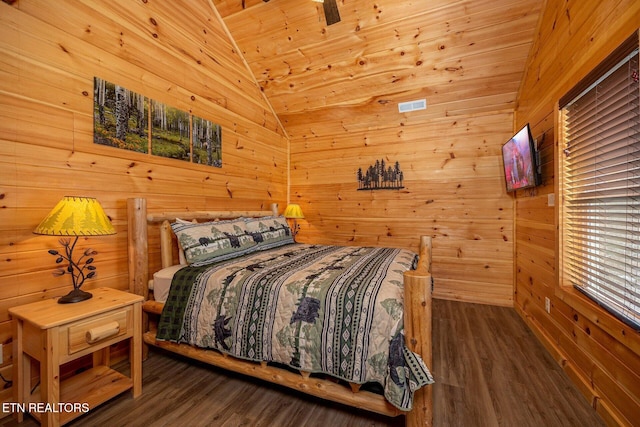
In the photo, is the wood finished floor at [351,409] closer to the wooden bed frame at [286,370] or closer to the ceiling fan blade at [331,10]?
the wooden bed frame at [286,370]

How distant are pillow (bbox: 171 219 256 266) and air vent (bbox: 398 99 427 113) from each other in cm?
255

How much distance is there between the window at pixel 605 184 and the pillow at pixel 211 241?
2.54 meters

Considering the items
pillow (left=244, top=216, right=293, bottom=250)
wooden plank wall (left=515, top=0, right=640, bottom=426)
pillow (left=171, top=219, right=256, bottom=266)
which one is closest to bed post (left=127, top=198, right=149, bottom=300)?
pillow (left=171, top=219, right=256, bottom=266)

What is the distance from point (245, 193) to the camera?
3.46 meters

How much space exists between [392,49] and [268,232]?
2414mm

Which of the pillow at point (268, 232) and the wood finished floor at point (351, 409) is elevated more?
the pillow at point (268, 232)

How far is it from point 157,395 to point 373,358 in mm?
1415

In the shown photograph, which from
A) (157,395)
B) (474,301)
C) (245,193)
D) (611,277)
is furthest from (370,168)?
(157,395)

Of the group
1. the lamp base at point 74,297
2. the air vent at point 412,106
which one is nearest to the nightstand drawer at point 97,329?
the lamp base at point 74,297

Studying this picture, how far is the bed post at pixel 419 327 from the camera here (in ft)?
4.08

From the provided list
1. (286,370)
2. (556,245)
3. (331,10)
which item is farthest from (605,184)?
(331,10)

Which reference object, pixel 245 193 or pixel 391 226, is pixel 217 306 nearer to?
pixel 245 193

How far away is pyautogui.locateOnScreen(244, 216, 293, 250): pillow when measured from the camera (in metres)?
2.73

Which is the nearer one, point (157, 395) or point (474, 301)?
point (157, 395)
